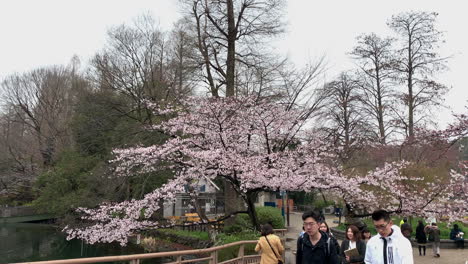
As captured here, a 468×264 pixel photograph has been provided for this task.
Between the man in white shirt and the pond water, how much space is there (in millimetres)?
16721

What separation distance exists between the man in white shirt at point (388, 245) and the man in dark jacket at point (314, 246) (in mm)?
396

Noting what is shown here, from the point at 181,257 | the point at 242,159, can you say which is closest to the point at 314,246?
the point at 181,257

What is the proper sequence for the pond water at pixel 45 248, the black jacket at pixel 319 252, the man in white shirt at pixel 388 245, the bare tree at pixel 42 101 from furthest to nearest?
1. the bare tree at pixel 42 101
2. the pond water at pixel 45 248
3. the black jacket at pixel 319 252
4. the man in white shirt at pixel 388 245

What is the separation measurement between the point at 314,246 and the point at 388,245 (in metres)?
0.71

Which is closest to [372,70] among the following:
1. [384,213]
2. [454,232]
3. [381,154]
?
[381,154]

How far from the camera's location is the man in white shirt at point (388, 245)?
3240mm

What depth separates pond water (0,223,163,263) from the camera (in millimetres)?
19609

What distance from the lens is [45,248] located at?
22578mm

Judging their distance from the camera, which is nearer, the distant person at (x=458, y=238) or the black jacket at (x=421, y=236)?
the black jacket at (x=421, y=236)

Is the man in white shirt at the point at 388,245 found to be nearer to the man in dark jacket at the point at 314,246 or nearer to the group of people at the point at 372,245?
the group of people at the point at 372,245

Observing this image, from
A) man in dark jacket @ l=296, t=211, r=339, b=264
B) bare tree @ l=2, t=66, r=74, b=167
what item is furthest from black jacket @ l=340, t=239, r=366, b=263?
bare tree @ l=2, t=66, r=74, b=167

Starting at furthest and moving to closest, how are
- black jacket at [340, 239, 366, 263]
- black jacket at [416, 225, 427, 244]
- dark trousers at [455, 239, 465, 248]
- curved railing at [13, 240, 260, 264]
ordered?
dark trousers at [455, 239, 465, 248] < black jacket at [416, 225, 427, 244] < black jacket at [340, 239, 366, 263] < curved railing at [13, 240, 260, 264]

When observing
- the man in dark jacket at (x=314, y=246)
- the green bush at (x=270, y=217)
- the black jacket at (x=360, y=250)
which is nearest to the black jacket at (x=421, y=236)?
the green bush at (x=270, y=217)

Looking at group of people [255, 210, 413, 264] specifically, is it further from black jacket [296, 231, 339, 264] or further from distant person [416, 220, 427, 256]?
distant person [416, 220, 427, 256]
